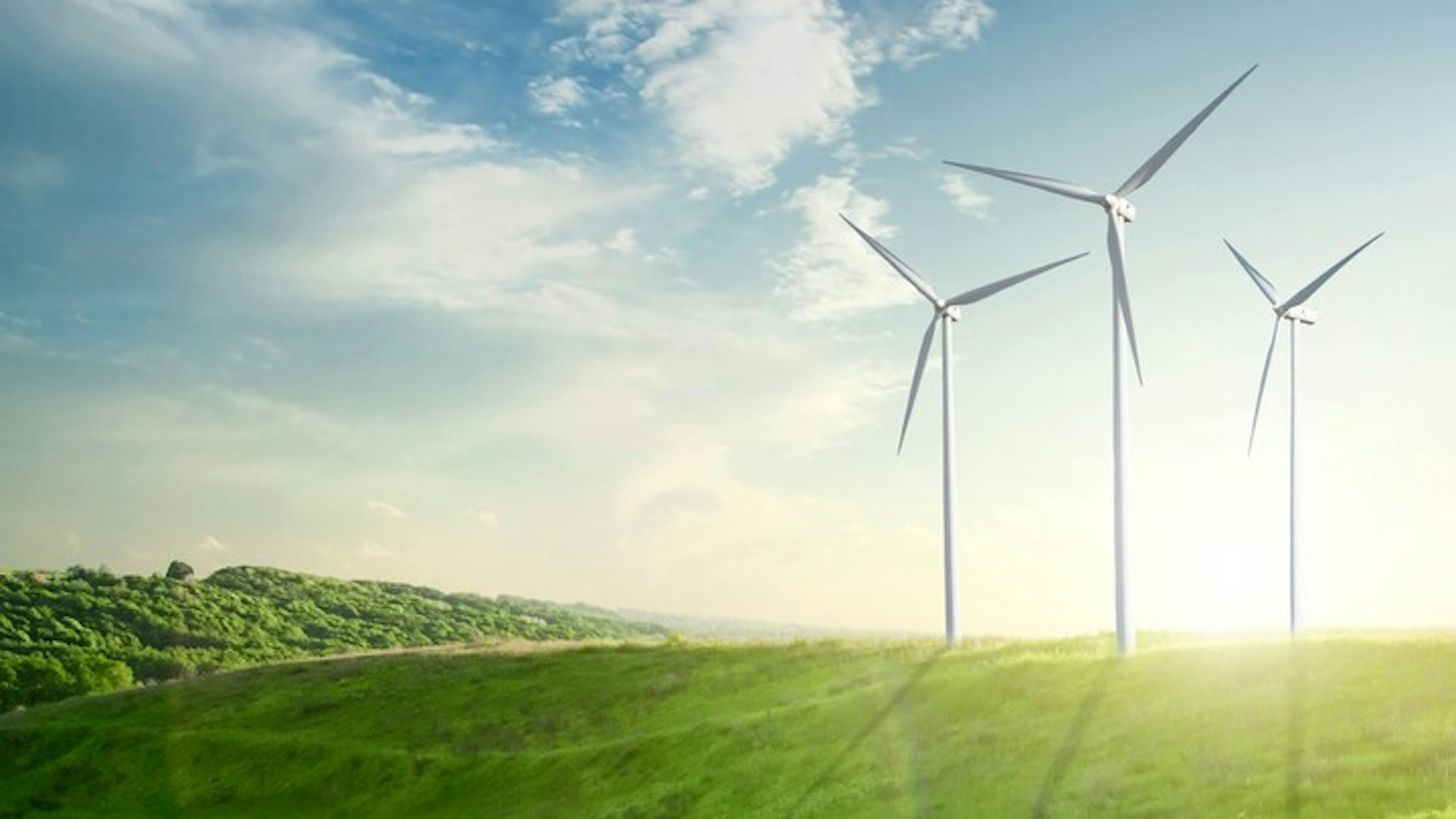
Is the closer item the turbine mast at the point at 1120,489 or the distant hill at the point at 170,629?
the turbine mast at the point at 1120,489

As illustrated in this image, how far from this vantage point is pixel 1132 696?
4034 centimetres

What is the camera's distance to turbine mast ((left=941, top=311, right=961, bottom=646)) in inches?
2320

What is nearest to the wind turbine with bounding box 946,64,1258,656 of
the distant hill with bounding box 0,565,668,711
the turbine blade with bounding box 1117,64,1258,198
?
the turbine blade with bounding box 1117,64,1258,198

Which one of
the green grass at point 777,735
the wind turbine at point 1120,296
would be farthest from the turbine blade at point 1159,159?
the green grass at point 777,735

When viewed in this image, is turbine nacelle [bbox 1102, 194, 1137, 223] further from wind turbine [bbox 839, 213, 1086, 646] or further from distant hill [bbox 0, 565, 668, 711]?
distant hill [bbox 0, 565, 668, 711]

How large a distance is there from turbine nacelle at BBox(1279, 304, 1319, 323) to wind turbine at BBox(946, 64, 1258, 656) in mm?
15076

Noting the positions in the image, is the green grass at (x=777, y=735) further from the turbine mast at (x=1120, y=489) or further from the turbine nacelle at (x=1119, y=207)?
the turbine nacelle at (x=1119, y=207)

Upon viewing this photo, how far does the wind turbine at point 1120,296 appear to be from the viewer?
4681 centimetres

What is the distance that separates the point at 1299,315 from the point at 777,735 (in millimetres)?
35239

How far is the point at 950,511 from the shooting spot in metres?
58.9

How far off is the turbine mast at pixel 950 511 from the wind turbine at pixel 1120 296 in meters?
10.3

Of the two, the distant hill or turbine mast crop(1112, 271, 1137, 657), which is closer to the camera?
turbine mast crop(1112, 271, 1137, 657)

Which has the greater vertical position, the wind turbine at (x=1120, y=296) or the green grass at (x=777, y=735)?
the wind turbine at (x=1120, y=296)

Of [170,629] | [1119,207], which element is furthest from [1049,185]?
[170,629]
